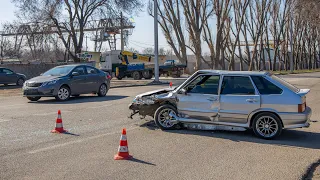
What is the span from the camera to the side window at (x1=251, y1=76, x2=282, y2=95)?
763 cm

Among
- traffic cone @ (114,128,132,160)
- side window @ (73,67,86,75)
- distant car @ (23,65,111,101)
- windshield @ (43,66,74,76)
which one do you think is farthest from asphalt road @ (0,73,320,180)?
side window @ (73,67,86,75)

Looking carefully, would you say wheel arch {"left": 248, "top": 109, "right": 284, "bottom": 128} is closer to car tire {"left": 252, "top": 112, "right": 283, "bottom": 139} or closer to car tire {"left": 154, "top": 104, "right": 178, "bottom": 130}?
car tire {"left": 252, "top": 112, "right": 283, "bottom": 139}

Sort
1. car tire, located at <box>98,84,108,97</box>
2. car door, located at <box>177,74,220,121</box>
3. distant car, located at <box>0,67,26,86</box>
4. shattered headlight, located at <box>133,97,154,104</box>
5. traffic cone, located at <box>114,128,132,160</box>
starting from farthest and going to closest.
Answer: distant car, located at <box>0,67,26,86</box> < car tire, located at <box>98,84,108,97</box> < shattered headlight, located at <box>133,97,154,104</box> < car door, located at <box>177,74,220,121</box> < traffic cone, located at <box>114,128,132,160</box>

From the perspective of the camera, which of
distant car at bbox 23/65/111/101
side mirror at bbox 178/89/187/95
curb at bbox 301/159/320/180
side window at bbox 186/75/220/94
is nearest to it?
curb at bbox 301/159/320/180

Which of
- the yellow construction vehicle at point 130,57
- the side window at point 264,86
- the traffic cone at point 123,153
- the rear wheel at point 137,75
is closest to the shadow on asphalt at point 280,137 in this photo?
the side window at point 264,86

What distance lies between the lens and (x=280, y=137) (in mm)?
7832

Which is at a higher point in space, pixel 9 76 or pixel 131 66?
pixel 131 66

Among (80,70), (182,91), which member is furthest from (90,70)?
(182,91)

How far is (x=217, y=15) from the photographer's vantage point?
38.1 metres

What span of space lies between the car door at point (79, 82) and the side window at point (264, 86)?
9.18 meters

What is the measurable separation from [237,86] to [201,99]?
2.74 ft

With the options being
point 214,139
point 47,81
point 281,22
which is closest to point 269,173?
point 214,139

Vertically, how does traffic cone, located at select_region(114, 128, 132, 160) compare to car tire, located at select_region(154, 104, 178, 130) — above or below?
below

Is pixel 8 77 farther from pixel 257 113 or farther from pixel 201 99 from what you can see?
pixel 257 113
